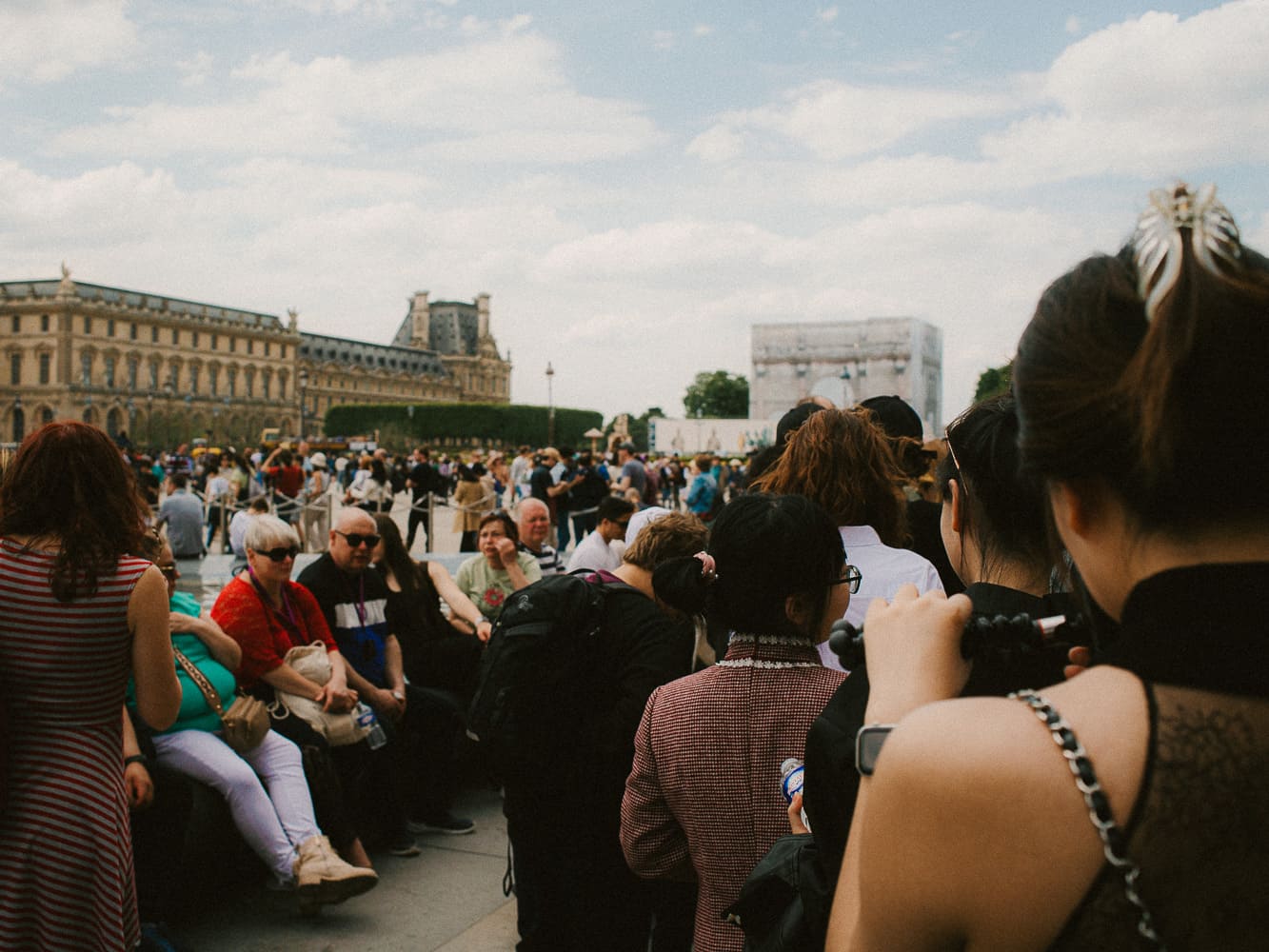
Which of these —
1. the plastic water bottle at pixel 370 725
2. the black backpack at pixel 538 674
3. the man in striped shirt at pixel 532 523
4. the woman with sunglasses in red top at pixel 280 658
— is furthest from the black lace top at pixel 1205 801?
the man in striped shirt at pixel 532 523

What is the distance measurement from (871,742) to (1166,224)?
1.72 ft

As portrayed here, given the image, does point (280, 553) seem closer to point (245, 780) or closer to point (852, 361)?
point (245, 780)

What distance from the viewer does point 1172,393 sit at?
87 cm

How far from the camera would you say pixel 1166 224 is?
0.93 metres

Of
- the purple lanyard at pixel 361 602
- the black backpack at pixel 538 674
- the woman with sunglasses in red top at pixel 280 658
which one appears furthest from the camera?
the purple lanyard at pixel 361 602

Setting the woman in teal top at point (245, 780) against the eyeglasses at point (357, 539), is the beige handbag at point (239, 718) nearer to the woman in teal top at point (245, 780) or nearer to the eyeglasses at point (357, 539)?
the woman in teal top at point (245, 780)

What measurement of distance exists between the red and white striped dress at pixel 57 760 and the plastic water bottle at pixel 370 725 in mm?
2174

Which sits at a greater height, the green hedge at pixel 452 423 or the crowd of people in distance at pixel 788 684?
the green hedge at pixel 452 423

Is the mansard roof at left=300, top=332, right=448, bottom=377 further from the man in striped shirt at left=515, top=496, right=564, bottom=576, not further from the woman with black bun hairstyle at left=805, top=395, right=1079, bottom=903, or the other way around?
the woman with black bun hairstyle at left=805, top=395, right=1079, bottom=903

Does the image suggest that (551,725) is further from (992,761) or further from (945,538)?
A: (992,761)

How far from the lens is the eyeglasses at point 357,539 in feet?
17.0

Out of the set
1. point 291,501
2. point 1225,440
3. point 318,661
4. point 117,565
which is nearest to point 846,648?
point 1225,440

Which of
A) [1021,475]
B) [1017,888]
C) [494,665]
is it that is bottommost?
[494,665]

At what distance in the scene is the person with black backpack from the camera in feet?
9.72
